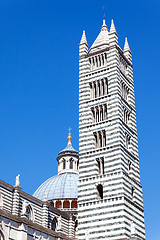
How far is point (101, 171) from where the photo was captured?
92.1ft

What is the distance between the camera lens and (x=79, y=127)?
3034 cm

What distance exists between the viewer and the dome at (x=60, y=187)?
38412 mm

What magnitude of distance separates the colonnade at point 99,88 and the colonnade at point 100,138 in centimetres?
324

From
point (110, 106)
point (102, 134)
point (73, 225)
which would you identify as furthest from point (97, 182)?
point (73, 225)

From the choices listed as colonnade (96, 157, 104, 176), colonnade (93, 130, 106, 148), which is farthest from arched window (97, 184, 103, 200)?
colonnade (93, 130, 106, 148)

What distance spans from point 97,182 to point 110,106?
576 cm

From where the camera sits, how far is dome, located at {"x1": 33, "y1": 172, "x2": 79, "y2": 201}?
38412mm

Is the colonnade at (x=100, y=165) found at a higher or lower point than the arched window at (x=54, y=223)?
higher

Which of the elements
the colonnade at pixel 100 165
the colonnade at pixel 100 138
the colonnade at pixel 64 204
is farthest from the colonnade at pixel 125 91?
the colonnade at pixel 64 204

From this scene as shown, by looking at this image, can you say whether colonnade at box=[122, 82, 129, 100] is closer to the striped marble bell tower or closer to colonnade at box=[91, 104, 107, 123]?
the striped marble bell tower

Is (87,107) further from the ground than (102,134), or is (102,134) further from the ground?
(87,107)

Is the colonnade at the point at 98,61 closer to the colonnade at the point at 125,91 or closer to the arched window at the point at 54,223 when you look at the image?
the colonnade at the point at 125,91

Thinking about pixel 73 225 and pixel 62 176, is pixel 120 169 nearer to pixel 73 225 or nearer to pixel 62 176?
pixel 73 225

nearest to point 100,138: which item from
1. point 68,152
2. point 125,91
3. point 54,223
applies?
point 125,91
